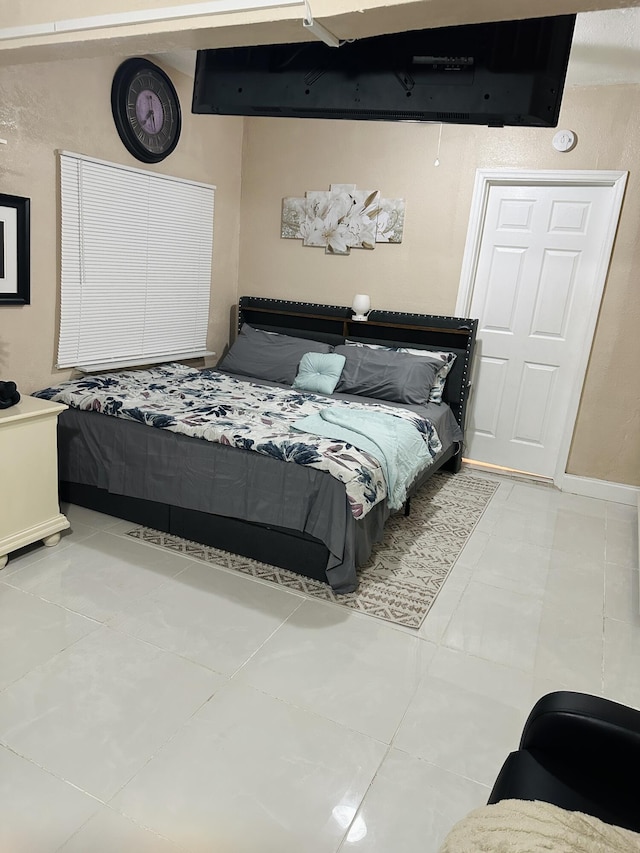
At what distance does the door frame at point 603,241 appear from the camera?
3723mm

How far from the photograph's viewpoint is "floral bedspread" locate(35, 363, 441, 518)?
2.59 metres

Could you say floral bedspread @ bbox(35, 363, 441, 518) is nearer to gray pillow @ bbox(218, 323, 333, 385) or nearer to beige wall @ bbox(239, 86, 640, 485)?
gray pillow @ bbox(218, 323, 333, 385)

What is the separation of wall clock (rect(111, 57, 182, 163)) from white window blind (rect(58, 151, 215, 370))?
17 cm

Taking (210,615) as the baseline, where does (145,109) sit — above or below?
above

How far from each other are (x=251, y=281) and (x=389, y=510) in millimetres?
2844

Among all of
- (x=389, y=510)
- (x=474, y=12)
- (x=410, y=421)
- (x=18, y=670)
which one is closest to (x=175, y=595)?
(x=18, y=670)

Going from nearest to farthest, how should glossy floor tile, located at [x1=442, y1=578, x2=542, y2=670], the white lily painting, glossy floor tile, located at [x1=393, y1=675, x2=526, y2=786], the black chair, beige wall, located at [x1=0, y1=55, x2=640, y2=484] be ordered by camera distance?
the black chair < glossy floor tile, located at [x1=393, y1=675, x2=526, y2=786] < glossy floor tile, located at [x1=442, y1=578, x2=542, y2=670] < beige wall, located at [x1=0, y1=55, x2=640, y2=484] < the white lily painting

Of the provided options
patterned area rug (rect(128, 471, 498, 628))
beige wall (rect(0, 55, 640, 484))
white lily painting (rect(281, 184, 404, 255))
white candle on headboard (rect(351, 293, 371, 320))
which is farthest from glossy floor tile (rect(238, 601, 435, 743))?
white lily painting (rect(281, 184, 404, 255))

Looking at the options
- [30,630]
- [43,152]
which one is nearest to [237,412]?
[30,630]

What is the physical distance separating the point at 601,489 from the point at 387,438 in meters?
1.98

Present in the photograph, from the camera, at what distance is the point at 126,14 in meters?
1.68

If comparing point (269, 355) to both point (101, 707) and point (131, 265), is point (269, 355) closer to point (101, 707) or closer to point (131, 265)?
point (131, 265)

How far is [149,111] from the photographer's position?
383 centimetres

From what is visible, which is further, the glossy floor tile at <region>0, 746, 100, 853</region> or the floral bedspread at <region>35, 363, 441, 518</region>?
the floral bedspread at <region>35, 363, 441, 518</region>
